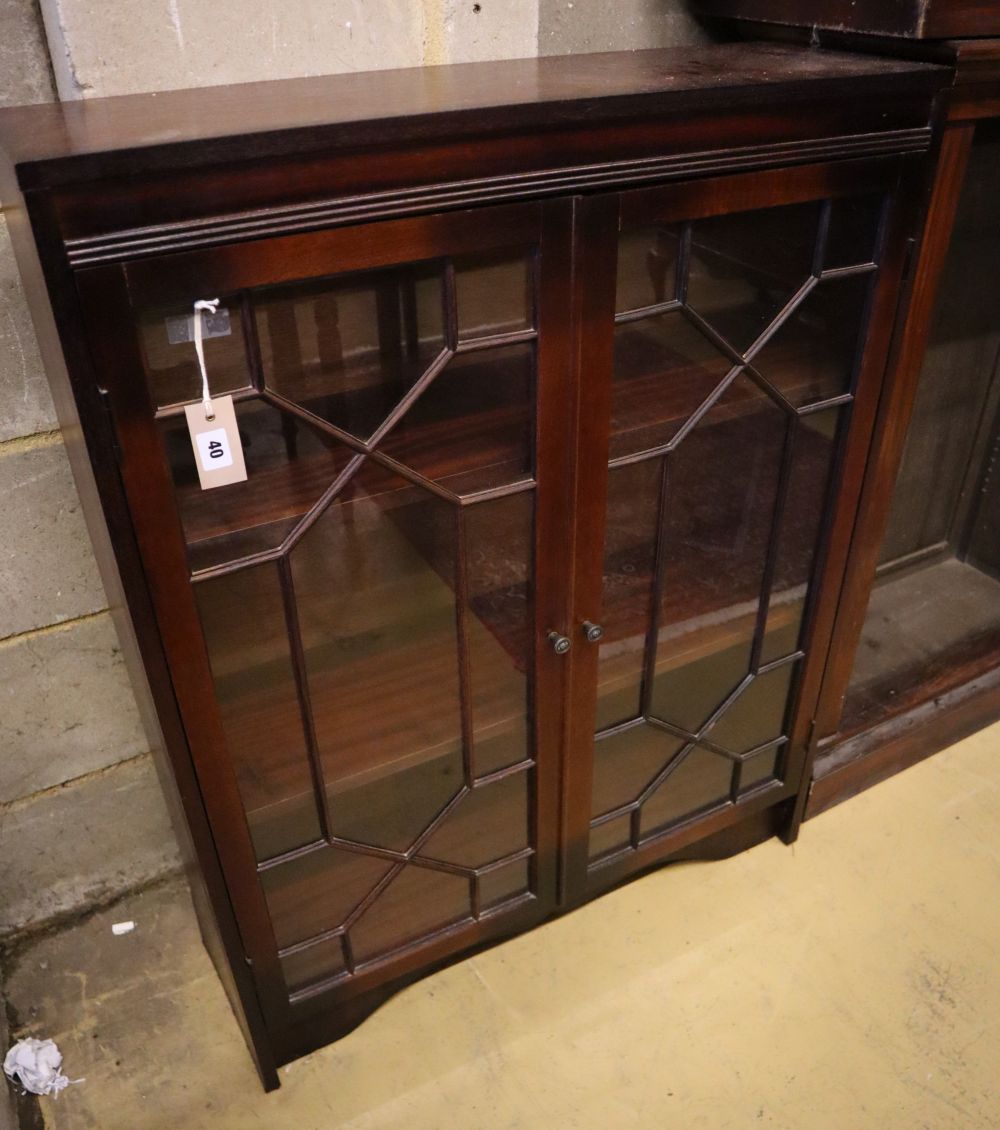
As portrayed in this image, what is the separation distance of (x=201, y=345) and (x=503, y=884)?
35.9 inches

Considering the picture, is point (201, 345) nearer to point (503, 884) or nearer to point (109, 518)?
point (109, 518)

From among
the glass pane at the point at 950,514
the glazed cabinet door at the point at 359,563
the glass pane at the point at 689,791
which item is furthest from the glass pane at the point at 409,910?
the glass pane at the point at 950,514

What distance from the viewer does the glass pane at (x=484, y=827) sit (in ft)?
4.30

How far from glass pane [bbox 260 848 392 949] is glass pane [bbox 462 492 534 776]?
0.20 m

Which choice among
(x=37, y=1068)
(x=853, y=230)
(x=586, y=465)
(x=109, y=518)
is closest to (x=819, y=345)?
(x=853, y=230)

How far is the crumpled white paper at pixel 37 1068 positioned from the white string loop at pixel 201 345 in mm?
1041

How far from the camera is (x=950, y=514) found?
80.8 inches

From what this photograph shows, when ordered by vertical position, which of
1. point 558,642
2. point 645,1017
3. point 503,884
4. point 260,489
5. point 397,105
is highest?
point 397,105

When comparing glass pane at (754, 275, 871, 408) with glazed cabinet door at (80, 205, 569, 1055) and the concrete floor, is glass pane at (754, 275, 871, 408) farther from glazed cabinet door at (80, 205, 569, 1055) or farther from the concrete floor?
the concrete floor

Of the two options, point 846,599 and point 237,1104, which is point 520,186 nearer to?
point 846,599

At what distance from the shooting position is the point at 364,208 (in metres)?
0.84

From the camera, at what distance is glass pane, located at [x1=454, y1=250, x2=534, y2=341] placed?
0.94 metres

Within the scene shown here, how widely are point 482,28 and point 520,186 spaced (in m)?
0.43

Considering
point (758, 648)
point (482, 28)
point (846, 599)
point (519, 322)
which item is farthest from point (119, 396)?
point (846, 599)
